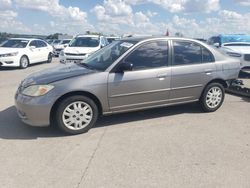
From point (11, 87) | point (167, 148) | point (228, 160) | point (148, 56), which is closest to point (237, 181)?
point (228, 160)

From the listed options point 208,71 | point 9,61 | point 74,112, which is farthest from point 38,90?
point 9,61

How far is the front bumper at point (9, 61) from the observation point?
14016mm

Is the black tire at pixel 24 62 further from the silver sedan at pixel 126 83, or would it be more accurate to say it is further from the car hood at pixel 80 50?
the silver sedan at pixel 126 83

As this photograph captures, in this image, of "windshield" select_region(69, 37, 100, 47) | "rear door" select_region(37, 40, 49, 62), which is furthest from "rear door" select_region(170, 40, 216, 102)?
"rear door" select_region(37, 40, 49, 62)

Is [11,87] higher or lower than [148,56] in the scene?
lower

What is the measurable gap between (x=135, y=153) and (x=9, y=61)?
11.5 metres

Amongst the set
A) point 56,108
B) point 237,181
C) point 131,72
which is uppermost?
point 131,72

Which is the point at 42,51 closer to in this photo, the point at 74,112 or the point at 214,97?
the point at 214,97

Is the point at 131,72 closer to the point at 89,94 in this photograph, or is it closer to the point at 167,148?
the point at 89,94

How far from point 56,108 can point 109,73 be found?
1.06 m

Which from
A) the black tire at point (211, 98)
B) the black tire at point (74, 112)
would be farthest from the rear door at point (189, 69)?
the black tire at point (74, 112)

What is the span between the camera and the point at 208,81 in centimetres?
618

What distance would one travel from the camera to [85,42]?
50.2 ft

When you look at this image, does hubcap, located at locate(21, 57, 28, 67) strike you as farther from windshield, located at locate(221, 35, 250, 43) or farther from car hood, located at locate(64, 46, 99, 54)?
windshield, located at locate(221, 35, 250, 43)
